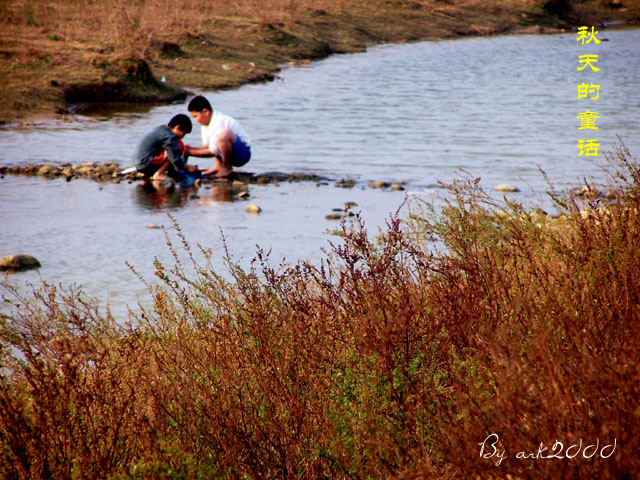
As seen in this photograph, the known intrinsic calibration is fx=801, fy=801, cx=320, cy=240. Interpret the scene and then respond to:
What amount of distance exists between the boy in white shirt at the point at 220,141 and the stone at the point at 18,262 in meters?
4.99

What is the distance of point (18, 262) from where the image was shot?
8.45 meters

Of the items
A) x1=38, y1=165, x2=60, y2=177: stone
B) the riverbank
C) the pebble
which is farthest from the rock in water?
the riverbank

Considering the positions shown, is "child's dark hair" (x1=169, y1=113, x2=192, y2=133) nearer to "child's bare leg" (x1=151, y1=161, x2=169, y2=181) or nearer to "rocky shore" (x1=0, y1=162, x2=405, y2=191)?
"child's bare leg" (x1=151, y1=161, x2=169, y2=181)

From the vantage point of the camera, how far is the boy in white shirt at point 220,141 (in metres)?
13.1

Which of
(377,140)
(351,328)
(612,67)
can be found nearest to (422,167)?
(377,140)

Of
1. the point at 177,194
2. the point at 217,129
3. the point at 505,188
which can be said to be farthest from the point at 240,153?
the point at 505,188

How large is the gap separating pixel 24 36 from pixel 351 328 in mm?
22735

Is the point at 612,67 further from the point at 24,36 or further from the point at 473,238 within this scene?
the point at 473,238

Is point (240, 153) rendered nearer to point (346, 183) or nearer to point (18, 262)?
point (346, 183)

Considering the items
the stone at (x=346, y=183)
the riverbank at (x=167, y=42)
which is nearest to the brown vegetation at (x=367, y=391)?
the stone at (x=346, y=183)

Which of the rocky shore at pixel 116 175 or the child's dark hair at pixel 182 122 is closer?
the child's dark hair at pixel 182 122

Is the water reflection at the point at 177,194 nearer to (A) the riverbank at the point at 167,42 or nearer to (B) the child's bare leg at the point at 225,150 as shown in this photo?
(B) the child's bare leg at the point at 225,150

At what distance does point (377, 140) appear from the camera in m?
16.9

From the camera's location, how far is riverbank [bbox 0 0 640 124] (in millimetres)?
20422
